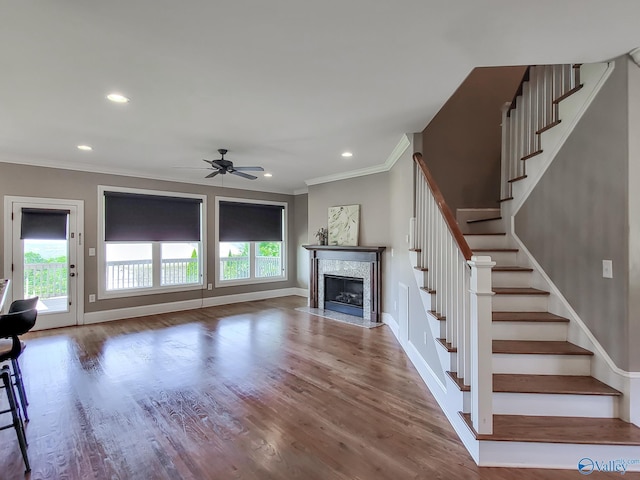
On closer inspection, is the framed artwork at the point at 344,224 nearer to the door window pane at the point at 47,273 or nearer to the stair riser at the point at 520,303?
the stair riser at the point at 520,303

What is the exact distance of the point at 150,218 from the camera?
19.5 ft

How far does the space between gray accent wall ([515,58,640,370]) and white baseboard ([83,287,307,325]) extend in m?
5.86

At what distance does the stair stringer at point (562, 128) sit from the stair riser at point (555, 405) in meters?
1.83

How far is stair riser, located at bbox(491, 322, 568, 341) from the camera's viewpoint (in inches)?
100

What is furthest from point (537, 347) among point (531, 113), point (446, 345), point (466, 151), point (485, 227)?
point (466, 151)

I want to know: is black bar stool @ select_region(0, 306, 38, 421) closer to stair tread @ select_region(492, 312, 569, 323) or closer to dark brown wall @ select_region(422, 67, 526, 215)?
stair tread @ select_region(492, 312, 569, 323)

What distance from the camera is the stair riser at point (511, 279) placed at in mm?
3012

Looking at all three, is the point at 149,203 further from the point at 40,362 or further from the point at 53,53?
the point at 53,53

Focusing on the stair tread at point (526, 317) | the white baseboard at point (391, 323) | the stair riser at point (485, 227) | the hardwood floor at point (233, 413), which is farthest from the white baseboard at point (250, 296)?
the stair tread at point (526, 317)

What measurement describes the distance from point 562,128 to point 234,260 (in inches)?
244

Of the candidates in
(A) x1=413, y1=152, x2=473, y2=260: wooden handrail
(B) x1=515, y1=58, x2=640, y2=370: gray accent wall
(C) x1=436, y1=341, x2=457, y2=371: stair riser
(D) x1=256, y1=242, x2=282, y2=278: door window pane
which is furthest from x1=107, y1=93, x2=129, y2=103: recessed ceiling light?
(D) x1=256, y1=242, x2=282, y2=278: door window pane

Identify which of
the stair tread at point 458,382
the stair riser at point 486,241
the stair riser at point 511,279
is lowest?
the stair tread at point 458,382

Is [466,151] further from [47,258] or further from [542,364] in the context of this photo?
[47,258]

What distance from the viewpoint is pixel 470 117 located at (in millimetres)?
4223
